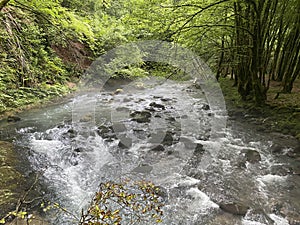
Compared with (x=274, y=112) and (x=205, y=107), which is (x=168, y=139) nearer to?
(x=274, y=112)

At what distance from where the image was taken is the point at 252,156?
17.3 feet

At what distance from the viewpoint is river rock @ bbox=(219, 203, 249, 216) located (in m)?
3.41

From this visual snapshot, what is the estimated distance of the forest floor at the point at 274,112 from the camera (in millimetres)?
6672

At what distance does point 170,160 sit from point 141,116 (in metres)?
3.69

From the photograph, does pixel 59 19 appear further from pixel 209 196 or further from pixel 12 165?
pixel 209 196

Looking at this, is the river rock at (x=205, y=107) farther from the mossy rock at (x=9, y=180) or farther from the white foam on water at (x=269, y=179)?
the mossy rock at (x=9, y=180)

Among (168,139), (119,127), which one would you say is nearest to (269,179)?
(168,139)

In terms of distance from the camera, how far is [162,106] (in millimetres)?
10164

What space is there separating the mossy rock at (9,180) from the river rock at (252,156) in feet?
15.5

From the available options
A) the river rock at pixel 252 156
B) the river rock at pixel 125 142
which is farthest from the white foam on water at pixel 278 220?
the river rock at pixel 125 142

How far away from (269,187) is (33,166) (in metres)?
4.72

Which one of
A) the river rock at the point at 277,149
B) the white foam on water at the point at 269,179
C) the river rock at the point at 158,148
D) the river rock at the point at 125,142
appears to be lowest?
the river rock at the point at 125,142

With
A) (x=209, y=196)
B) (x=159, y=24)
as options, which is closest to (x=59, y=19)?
(x=159, y=24)

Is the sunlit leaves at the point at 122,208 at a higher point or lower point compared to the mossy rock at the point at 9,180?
higher
